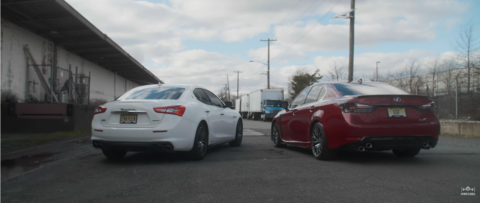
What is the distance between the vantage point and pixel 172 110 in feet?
19.7

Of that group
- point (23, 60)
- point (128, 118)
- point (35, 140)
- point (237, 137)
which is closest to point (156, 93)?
point (128, 118)

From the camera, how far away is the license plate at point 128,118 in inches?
235

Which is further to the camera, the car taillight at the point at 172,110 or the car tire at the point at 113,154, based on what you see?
the car tire at the point at 113,154

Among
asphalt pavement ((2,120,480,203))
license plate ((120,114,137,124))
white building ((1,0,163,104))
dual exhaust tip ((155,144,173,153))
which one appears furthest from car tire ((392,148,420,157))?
white building ((1,0,163,104))

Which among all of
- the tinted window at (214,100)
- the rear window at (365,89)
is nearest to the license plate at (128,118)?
the tinted window at (214,100)

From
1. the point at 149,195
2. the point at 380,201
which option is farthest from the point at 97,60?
the point at 380,201

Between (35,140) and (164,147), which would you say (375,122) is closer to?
(164,147)

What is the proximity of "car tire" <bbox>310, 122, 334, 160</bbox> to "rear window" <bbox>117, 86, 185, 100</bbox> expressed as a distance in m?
2.57

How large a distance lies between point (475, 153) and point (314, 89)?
10.9ft

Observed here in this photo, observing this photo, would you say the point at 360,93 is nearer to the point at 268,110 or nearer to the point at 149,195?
the point at 149,195

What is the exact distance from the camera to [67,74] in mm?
15141

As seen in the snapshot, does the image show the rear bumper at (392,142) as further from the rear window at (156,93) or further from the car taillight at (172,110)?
the rear window at (156,93)

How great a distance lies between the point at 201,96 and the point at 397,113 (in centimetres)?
370

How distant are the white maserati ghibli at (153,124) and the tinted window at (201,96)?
207 mm
